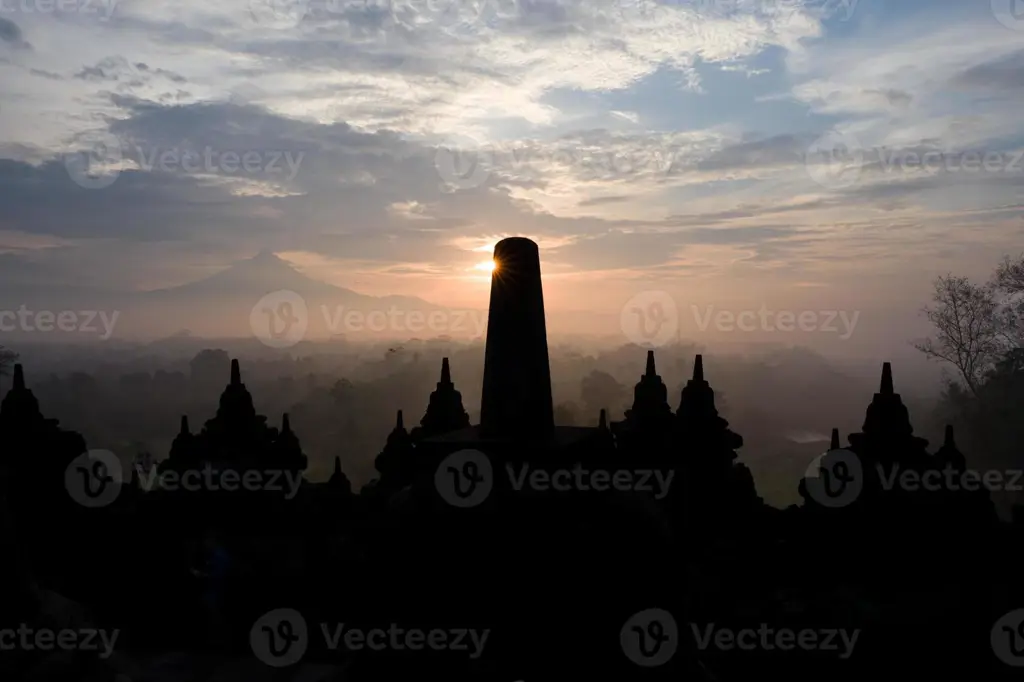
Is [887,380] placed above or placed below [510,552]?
above

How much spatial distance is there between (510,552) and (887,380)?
8.00 m

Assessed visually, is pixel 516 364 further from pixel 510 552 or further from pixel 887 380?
pixel 887 380

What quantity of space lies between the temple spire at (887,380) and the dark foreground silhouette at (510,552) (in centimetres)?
12

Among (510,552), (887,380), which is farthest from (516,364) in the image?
(887,380)

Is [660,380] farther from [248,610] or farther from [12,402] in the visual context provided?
[12,402]

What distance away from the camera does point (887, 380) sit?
11.9 meters

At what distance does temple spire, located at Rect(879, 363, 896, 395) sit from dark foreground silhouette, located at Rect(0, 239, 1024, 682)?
117mm

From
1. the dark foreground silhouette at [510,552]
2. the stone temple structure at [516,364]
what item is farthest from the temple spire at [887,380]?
the stone temple structure at [516,364]

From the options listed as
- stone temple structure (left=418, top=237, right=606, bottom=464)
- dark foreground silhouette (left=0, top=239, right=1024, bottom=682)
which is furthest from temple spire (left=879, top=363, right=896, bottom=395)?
stone temple structure (left=418, top=237, right=606, bottom=464)

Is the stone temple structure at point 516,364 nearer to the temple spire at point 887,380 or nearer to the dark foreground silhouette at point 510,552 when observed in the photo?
the dark foreground silhouette at point 510,552

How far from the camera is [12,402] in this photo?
1398 cm

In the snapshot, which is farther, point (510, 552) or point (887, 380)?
point (887, 380)

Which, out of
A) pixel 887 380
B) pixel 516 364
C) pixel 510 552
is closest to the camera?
pixel 510 552

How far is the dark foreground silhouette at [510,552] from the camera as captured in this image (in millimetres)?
7668
